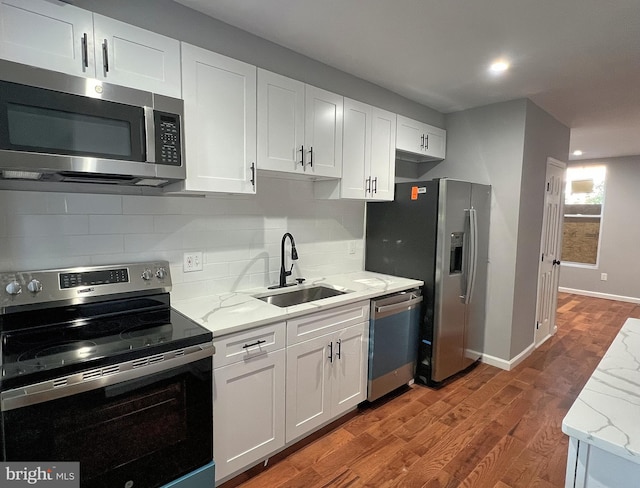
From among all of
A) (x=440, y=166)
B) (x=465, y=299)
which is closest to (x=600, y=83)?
(x=440, y=166)

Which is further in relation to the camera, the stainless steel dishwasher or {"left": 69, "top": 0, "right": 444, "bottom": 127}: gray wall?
the stainless steel dishwasher

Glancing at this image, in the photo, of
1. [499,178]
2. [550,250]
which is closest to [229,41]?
[499,178]

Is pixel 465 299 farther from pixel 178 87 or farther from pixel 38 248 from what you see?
pixel 38 248

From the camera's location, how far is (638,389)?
1030mm

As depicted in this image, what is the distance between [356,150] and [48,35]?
1.84 m

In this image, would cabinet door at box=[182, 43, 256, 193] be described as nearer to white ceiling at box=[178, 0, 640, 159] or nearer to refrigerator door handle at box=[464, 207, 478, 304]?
white ceiling at box=[178, 0, 640, 159]

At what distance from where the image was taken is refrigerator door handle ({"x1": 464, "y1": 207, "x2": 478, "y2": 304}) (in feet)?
9.57

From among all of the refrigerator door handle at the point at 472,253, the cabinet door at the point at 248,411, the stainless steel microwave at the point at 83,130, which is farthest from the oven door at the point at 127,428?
the refrigerator door handle at the point at 472,253

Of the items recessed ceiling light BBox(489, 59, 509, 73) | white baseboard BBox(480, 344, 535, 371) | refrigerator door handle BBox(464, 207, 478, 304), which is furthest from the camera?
white baseboard BBox(480, 344, 535, 371)

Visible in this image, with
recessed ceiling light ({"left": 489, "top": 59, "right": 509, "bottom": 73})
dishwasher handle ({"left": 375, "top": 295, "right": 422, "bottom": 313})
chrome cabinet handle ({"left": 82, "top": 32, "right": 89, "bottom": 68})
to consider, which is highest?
recessed ceiling light ({"left": 489, "top": 59, "right": 509, "bottom": 73})

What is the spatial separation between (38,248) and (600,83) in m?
3.86

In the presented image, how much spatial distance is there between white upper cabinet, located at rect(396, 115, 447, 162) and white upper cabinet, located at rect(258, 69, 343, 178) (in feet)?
2.60

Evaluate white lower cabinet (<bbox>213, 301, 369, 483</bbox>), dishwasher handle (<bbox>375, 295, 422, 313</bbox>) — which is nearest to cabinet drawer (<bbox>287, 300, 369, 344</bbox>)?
white lower cabinet (<bbox>213, 301, 369, 483</bbox>)

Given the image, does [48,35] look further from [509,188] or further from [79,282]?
[509,188]
